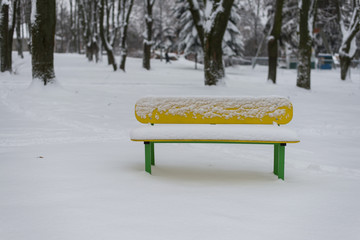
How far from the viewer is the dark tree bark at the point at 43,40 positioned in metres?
10.4

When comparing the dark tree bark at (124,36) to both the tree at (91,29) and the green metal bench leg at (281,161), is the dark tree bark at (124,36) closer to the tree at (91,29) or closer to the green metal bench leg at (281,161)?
the tree at (91,29)

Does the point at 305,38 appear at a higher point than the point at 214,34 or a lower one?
higher

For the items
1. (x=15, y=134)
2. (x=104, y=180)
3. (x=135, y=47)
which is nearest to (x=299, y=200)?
(x=104, y=180)

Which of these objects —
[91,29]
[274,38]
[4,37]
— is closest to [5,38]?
[4,37]

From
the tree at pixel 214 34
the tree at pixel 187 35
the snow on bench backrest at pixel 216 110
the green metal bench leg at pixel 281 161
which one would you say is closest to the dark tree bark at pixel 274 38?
the tree at pixel 214 34

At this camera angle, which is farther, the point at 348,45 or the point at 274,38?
the point at 348,45

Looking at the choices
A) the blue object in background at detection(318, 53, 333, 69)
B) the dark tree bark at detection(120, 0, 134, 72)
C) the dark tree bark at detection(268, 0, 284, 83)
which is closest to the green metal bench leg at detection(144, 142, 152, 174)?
the dark tree bark at detection(268, 0, 284, 83)

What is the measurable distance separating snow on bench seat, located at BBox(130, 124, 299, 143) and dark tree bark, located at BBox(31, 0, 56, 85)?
7.30 m

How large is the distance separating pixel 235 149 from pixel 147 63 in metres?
22.1

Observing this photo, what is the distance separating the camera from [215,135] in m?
4.08

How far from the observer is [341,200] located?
368 cm

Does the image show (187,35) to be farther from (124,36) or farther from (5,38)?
(5,38)

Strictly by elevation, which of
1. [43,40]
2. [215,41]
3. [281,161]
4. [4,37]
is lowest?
[281,161]

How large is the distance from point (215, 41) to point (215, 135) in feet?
29.3
